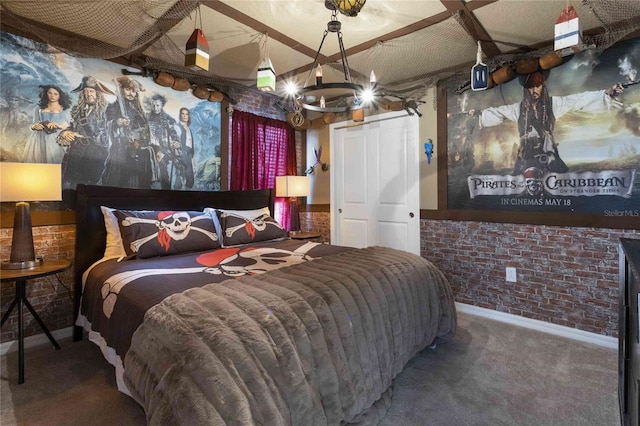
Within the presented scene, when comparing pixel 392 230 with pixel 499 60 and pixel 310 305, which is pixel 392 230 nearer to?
pixel 499 60

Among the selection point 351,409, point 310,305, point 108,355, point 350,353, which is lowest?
point 351,409

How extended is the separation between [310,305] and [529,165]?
2.61 meters

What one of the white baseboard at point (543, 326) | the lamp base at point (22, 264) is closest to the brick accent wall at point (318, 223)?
the white baseboard at point (543, 326)

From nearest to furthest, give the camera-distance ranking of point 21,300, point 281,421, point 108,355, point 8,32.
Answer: point 281,421, point 108,355, point 21,300, point 8,32

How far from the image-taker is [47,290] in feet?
8.55

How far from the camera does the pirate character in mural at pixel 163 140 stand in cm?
320

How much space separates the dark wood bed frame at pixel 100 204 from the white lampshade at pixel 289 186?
0.89m

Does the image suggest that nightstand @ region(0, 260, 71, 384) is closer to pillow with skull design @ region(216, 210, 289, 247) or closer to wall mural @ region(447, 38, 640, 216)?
pillow with skull design @ region(216, 210, 289, 247)

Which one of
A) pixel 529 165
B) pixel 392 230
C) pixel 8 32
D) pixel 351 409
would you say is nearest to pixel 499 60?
pixel 529 165

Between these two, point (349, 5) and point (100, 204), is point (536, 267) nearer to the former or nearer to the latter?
point (349, 5)

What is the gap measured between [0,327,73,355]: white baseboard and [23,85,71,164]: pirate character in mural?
1367 mm

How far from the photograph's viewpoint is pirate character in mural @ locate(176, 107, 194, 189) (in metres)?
3.41

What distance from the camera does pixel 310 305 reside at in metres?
1.50

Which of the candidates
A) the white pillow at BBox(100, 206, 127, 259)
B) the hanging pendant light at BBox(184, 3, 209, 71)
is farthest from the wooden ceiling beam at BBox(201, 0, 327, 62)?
the white pillow at BBox(100, 206, 127, 259)
